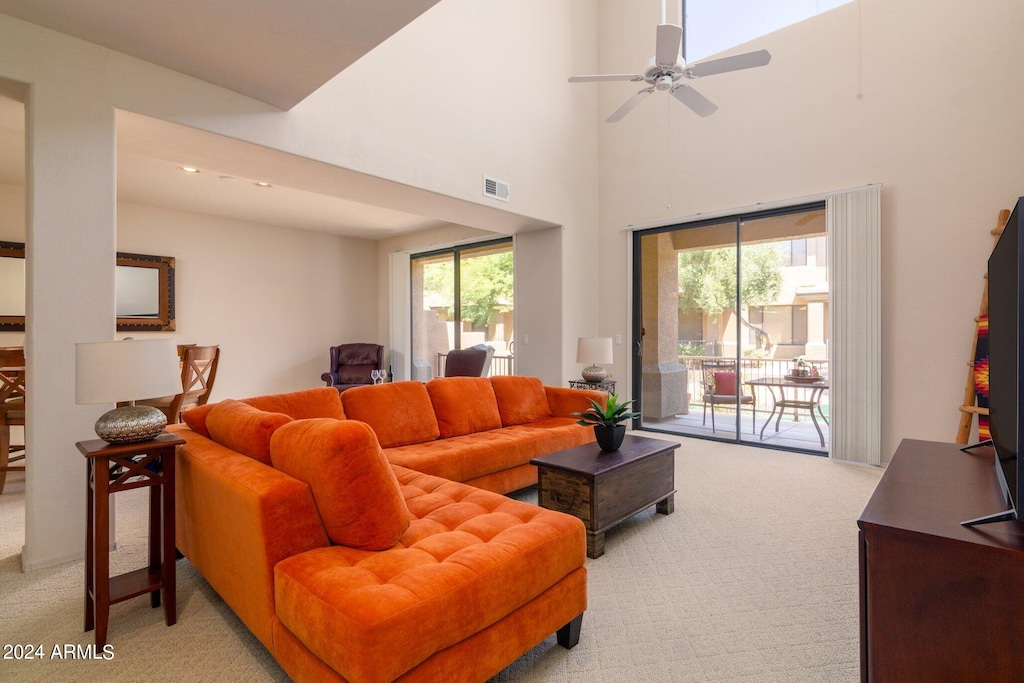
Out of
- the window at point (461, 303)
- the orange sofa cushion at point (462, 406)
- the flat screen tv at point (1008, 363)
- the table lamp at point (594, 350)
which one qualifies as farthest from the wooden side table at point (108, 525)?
the window at point (461, 303)

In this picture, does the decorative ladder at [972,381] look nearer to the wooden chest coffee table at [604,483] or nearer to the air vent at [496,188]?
the wooden chest coffee table at [604,483]

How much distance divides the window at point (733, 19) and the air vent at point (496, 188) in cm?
236

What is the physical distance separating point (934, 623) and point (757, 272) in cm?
444

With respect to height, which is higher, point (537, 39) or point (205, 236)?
point (537, 39)

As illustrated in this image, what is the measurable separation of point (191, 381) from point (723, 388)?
526cm

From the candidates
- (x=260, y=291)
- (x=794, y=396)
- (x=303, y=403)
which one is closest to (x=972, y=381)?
(x=794, y=396)

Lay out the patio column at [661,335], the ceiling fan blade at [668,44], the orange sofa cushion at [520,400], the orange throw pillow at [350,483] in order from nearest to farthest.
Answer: the orange throw pillow at [350,483], the ceiling fan blade at [668,44], the orange sofa cushion at [520,400], the patio column at [661,335]

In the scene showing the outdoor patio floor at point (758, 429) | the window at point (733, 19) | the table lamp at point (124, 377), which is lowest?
the outdoor patio floor at point (758, 429)

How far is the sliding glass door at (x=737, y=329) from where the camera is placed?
4848mm

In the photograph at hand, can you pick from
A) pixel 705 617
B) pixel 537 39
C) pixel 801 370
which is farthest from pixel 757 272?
pixel 705 617

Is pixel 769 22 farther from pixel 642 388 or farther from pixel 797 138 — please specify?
pixel 642 388

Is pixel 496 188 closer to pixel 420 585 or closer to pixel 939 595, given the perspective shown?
pixel 420 585

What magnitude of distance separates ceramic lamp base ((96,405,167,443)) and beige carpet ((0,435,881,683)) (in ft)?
2.46

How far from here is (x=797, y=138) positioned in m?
4.75
